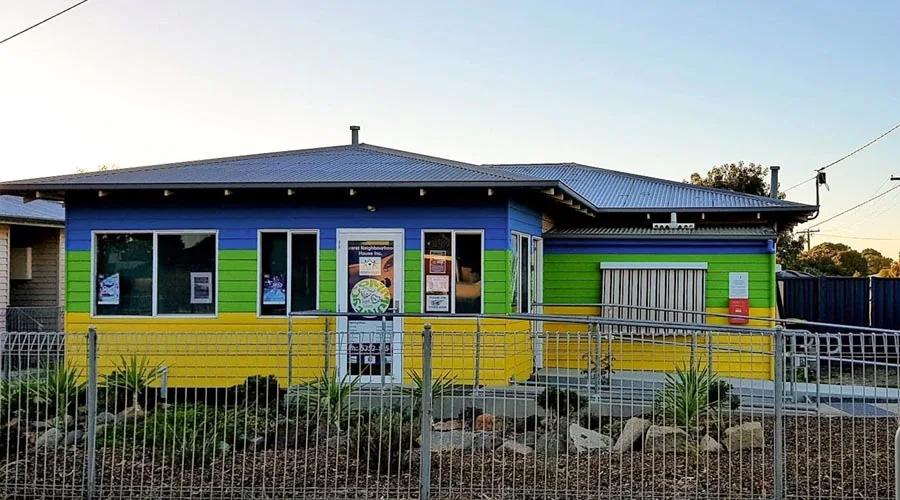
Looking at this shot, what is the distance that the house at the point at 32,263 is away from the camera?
20750mm

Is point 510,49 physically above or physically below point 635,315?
above

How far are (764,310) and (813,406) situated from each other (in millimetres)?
5562

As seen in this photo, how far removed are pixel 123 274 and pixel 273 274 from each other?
2.19 m

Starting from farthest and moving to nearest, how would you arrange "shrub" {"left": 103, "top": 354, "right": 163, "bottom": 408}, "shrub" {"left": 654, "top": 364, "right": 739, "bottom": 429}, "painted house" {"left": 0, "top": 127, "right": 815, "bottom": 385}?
"painted house" {"left": 0, "top": 127, "right": 815, "bottom": 385}, "shrub" {"left": 103, "top": 354, "right": 163, "bottom": 408}, "shrub" {"left": 654, "top": 364, "right": 739, "bottom": 429}

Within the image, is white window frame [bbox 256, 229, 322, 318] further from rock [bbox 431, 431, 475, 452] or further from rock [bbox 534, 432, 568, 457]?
rock [bbox 534, 432, 568, 457]

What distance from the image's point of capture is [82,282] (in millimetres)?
13695

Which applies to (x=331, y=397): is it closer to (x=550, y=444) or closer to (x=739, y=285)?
(x=550, y=444)

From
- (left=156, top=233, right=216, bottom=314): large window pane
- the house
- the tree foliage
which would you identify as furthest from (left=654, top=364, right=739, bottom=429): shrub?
the tree foliage

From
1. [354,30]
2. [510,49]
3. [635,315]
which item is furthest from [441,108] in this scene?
[635,315]

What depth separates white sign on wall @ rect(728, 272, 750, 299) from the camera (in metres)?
15.5

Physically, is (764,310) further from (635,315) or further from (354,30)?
(354,30)

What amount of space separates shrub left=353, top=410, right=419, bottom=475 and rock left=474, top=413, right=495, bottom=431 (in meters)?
0.74

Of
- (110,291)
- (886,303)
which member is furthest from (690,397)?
(886,303)

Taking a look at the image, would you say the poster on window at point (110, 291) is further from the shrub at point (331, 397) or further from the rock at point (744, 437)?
the rock at point (744, 437)
